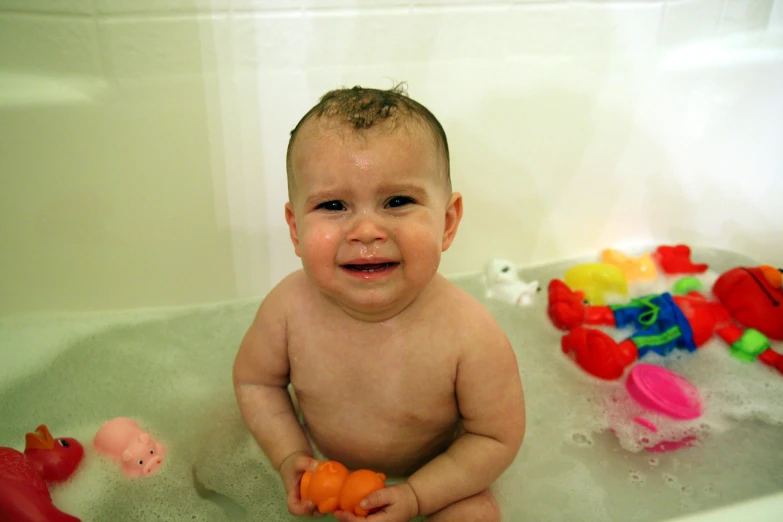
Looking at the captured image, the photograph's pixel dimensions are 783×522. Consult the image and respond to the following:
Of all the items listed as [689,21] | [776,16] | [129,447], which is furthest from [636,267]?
[129,447]

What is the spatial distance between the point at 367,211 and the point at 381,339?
0.20 m

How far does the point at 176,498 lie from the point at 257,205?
58cm

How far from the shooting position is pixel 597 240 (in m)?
1.53

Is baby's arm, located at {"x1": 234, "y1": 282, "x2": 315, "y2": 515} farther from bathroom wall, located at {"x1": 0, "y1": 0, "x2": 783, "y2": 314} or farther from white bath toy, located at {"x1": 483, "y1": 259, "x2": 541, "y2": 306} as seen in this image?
white bath toy, located at {"x1": 483, "y1": 259, "x2": 541, "y2": 306}

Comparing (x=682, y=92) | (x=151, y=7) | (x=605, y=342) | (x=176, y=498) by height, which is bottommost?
(x=176, y=498)

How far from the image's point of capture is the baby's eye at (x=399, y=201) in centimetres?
73

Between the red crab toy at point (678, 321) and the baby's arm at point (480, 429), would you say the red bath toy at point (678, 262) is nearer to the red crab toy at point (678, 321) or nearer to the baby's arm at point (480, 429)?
the red crab toy at point (678, 321)

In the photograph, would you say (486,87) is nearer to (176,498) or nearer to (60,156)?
(60,156)

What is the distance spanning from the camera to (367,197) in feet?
2.34

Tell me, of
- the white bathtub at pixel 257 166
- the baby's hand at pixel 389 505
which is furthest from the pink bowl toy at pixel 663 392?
the baby's hand at pixel 389 505

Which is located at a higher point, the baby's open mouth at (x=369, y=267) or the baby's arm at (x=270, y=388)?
the baby's open mouth at (x=369, y=267)

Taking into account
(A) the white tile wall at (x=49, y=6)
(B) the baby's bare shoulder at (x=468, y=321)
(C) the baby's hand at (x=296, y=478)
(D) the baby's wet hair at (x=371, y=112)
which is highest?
(A) the white tile wall at (x=49, y=6)

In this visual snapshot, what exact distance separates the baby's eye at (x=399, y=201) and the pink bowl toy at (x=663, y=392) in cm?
64

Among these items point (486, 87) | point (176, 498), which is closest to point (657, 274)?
point (486, 87)
